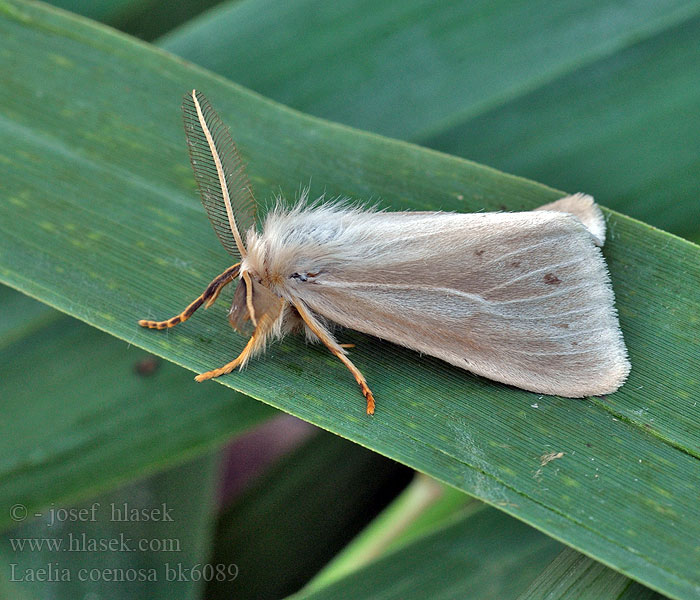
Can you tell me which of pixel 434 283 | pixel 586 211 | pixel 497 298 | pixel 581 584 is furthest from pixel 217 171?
pixel 581 584

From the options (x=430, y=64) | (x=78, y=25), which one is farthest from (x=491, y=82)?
(x=78, y=25)

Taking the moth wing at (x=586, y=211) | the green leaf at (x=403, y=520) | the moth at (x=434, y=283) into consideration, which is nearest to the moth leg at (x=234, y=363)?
the moth at (x=434, y=283)

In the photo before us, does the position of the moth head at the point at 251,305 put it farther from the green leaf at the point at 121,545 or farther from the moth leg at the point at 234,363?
the green leaf at the point at 121,545

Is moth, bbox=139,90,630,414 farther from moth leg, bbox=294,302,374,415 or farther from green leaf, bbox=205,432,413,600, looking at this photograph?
green leaf, bbox=205,432,413,600

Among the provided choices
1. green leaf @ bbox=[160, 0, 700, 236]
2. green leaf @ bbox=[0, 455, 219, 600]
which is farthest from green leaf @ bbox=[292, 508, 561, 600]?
green leaf @ bbox=[160, 0, 700, 236]

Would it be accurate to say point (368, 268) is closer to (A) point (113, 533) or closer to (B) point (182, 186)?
(B) point (182, 186)

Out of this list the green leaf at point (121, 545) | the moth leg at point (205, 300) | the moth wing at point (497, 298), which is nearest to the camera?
the moth wing at point (497, 298)

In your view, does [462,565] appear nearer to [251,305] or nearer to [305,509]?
[305,509]
